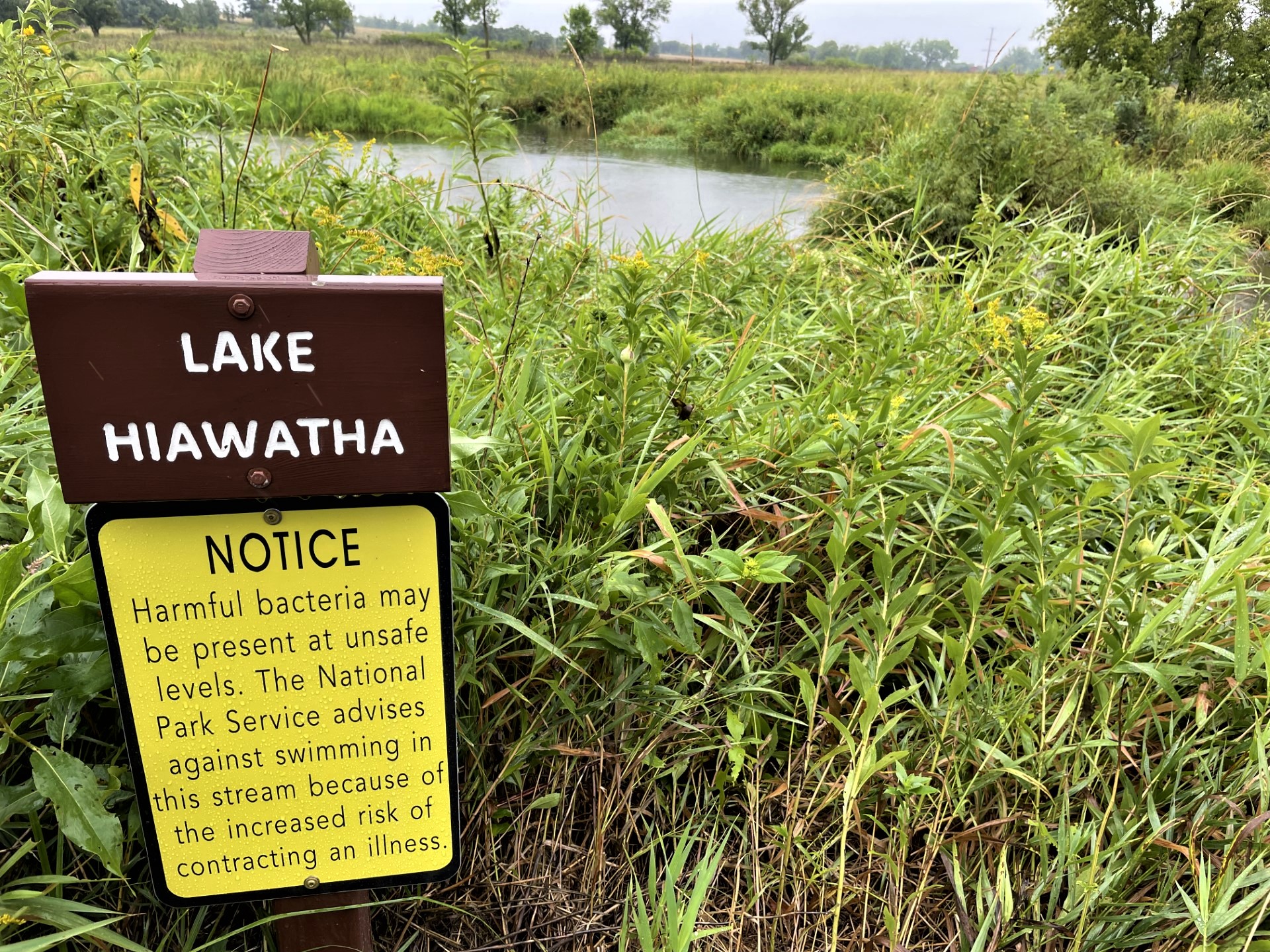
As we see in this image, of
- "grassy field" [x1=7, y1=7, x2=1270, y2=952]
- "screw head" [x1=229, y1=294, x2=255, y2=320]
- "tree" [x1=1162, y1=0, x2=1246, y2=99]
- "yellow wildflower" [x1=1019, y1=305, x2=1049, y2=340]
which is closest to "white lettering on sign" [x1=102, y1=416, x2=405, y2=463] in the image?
"screw head" [x1=229, y1=294, x2=255, y2=320]

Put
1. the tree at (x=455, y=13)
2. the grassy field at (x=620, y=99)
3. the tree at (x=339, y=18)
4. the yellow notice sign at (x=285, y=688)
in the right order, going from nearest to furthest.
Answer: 1. the yellow notice sign at (x=285, y=688)
2. the tree at (x=455, y=13)
3. the grassy field at (x=620, y=99)
4. the tree at (x=339, y=18)

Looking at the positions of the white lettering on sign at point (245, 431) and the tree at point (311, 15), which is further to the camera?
the tree at point (311, 15)

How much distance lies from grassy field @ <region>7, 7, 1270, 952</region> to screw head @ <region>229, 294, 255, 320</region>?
39cm

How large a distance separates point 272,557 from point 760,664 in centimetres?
87

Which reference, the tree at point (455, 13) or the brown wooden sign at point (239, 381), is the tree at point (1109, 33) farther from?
the brown wooden sign at point (239, 381)

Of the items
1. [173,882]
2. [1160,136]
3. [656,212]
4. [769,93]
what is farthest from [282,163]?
[769,93]

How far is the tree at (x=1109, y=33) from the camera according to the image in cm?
1581

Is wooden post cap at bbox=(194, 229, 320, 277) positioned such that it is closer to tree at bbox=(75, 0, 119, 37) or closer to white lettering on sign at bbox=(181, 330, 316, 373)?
white lettering on sign at bbox=(181, 330, 316, 373)

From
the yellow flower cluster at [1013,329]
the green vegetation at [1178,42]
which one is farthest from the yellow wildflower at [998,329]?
the green vegetation at [1178,42]

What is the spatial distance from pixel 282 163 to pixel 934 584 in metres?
2.67

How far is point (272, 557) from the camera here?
831mm

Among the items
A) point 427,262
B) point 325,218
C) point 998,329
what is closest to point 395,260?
point 427,262

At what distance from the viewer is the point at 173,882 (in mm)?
921

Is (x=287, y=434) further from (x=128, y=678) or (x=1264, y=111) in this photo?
(x=1264, y=111)
